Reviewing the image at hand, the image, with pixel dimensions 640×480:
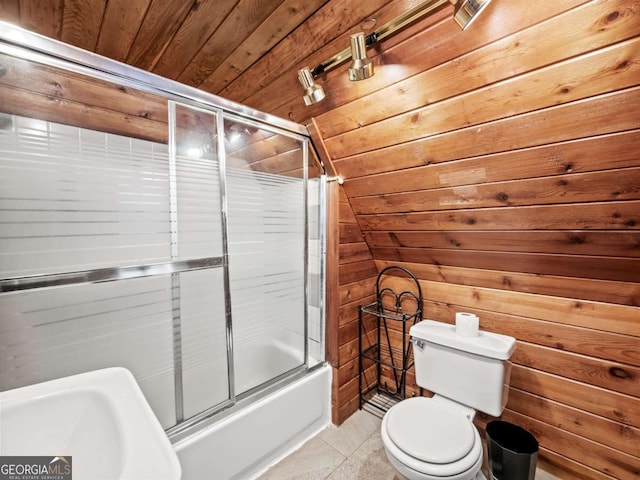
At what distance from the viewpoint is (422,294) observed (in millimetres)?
1967

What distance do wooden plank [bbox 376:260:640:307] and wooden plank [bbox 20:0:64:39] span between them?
2.17 metres

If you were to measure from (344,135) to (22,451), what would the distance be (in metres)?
1.62

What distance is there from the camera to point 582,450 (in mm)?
1458

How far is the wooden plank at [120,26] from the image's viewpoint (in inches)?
44.1

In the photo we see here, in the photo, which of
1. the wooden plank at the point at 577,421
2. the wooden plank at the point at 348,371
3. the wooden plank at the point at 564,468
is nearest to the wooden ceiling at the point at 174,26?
the wooden plank at the point at 348,371

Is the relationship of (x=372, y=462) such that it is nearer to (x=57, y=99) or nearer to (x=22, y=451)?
(x=22, y=451)

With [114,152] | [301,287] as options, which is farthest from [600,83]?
Answer: [114,152]

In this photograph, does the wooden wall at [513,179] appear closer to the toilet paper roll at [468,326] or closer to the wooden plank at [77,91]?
the wooden plank at [77,91]

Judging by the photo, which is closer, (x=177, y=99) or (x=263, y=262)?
(x=177, y=99)

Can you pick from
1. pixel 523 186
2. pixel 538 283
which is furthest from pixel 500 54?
pixel 538 283

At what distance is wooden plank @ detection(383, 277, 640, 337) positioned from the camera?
1.34 m

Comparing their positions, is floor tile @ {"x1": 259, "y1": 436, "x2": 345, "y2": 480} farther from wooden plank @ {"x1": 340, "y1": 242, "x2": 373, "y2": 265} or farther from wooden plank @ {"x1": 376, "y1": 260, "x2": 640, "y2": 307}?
wooden plank @ {"x1": 376, "y1": 260, "x2": 640, "y2": 307}

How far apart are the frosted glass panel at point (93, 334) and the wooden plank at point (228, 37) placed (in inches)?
41.5

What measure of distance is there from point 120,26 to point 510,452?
2584mm
